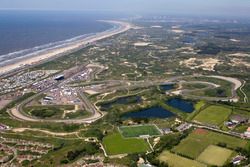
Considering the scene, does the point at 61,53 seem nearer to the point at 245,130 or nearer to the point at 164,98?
the point at 164,98

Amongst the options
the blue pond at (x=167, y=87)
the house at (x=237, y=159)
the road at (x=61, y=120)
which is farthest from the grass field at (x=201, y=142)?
the blue pond at (x=167, y=87)

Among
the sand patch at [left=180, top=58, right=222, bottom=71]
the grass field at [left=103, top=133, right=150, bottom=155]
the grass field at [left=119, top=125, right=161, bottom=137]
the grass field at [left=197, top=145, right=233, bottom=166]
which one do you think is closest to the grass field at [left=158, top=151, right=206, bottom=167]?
the grass field at [left=197, top=145, right=233, bottom=166]

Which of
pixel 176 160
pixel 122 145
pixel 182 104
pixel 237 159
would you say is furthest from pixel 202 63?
pixel 176 160

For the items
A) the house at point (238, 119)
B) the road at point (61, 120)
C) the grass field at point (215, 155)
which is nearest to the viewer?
the grass field at point (215, 155)

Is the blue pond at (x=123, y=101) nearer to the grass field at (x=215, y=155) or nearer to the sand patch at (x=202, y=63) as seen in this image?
the grass field at (x=215, y=155)

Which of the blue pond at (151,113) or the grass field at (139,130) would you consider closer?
the grass field at (139,130)

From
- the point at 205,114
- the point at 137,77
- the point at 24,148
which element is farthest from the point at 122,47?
the point at 24,148

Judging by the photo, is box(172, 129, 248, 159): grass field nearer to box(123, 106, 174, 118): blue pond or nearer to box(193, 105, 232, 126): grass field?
box(193, 105, 232, 126): grass field
